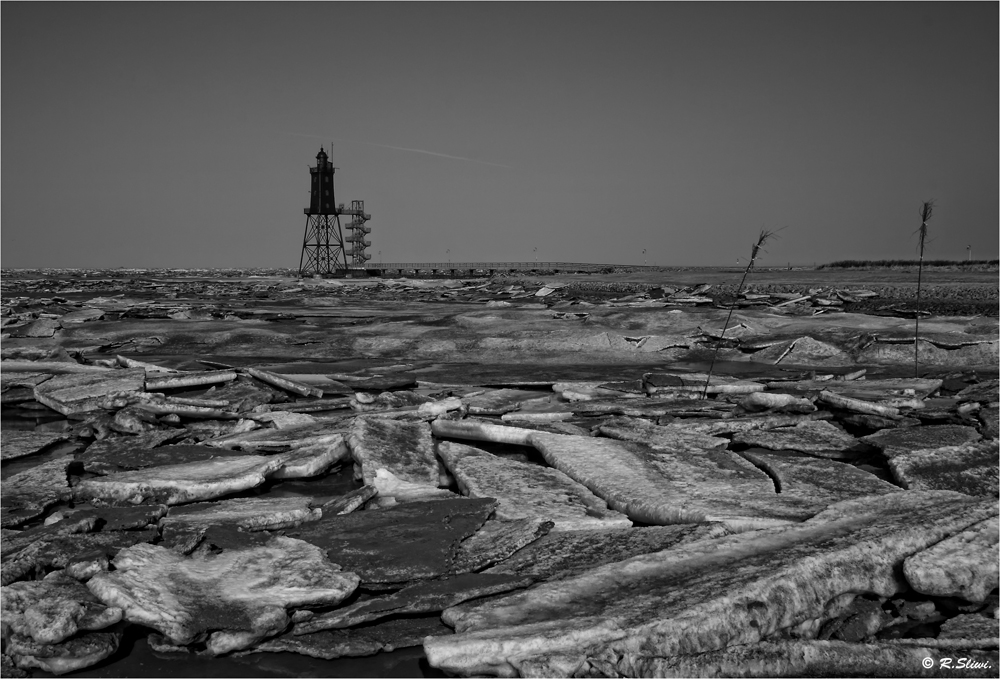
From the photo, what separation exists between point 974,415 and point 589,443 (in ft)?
10.0

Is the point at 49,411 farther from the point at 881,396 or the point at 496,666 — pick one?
the point at 881,396

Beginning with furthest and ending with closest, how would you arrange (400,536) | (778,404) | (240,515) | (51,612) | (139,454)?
1. (778,404)
2. (139,454)
3. (240,515)
4. (400,536)
5. (51,612)

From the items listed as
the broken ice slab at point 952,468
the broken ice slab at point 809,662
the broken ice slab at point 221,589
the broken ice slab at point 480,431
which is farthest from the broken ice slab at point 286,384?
the broken ice slab at point 809,662

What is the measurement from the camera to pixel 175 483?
185 inches

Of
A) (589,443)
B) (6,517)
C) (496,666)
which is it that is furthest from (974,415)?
(6,517)

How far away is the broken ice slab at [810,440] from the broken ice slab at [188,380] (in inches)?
224

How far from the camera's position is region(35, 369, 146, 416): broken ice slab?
7552 mm

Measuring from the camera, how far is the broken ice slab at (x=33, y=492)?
4.40 meters

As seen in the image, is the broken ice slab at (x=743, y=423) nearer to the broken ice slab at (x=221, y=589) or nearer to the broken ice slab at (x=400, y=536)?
the broken ice slab at (x=400, y=536)

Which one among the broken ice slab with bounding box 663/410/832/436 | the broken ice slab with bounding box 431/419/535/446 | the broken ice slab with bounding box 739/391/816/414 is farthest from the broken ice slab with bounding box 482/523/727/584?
the broken ice slab with bounding box 739/391/816/414

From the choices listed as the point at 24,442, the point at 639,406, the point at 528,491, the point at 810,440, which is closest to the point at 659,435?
the point at 810,440

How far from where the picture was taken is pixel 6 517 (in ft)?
14.3

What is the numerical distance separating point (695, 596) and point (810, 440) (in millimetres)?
3150

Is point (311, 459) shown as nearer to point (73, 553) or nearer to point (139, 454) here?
point (139, 454)
